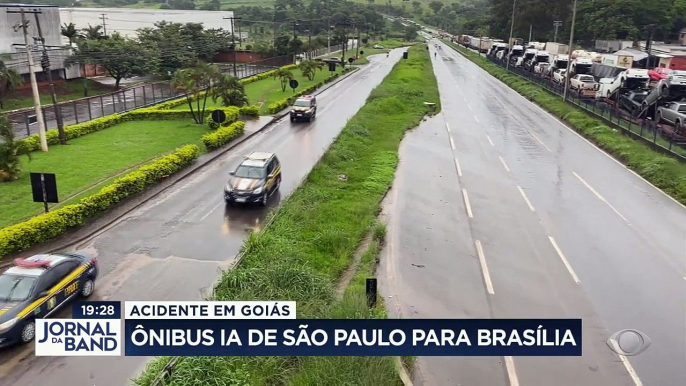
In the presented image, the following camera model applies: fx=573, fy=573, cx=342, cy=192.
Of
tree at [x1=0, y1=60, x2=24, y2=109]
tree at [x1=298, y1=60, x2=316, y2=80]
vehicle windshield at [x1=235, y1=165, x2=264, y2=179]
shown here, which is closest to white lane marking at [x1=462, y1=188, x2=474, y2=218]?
vehicle windshield at [x1=235, y1=165, x2=264, y2=179]

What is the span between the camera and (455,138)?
33.7 meters

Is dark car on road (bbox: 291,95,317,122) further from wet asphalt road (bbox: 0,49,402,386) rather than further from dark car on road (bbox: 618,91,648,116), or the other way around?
dark car on road (bbox: 618,91,648,116)

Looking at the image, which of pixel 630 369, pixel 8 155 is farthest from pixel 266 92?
pixel 630 369

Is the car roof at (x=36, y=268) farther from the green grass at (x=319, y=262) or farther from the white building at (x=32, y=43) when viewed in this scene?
the white building at (x=32, y=43)

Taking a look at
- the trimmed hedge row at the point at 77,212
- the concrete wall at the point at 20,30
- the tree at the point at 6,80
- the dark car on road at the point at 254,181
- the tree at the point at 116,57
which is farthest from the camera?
the tree at the point at 116,57

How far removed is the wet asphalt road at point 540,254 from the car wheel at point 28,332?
7.80 meters

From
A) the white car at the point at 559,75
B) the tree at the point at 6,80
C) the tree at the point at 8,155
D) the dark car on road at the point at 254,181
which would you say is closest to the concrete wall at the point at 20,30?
the tree at the point at 6,80

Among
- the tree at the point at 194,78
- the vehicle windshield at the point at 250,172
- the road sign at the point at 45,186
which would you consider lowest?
the vehicle windshield at the point at 250,172

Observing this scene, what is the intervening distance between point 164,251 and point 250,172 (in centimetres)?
571

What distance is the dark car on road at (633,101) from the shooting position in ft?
114

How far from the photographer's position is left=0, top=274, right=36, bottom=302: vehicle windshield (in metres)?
12.0

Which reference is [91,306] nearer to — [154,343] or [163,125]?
[154,343]

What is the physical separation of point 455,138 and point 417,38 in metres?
147

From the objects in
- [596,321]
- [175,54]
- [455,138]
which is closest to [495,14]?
[175,54]
